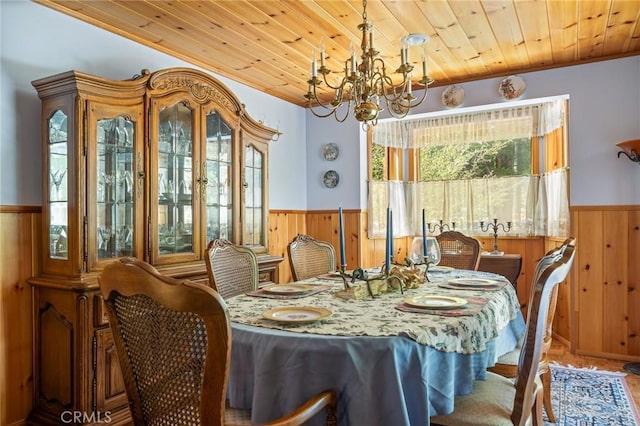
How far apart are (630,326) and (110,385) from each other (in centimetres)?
348

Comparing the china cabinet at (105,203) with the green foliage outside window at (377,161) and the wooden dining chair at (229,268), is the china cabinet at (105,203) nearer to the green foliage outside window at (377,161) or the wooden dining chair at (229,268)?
the wooden dining chair at (229,268)

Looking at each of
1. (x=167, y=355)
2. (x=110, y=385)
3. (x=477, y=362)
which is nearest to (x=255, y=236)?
(x=110, y=385)

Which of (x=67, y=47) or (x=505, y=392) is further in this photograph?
(x=67, y=47)

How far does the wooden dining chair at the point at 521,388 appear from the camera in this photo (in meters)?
1.26

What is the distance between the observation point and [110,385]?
222 centimetres

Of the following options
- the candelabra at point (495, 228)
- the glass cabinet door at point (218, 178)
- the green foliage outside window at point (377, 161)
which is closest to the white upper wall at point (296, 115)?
the green foliage outside window at point (377, 161)

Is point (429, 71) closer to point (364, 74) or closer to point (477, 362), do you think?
point (364, 74)

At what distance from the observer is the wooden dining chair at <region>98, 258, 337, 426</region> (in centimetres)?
85

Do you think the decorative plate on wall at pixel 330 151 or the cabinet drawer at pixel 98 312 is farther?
the decorative plate on wall at pixel 330 151

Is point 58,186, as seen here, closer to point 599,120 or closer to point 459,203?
point 459,203

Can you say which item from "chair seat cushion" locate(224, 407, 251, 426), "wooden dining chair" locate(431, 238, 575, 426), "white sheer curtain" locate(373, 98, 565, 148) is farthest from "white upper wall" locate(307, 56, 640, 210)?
"chair seat cushion" locate(224, 407, 251, 426)

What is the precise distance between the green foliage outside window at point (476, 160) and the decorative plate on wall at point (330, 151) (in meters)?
0.95

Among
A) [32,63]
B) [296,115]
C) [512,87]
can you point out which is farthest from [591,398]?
[32,63]

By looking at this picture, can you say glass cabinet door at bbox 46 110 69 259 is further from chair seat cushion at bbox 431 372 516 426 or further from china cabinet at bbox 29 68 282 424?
chair seat cushion at bbox 431 372 516 426
